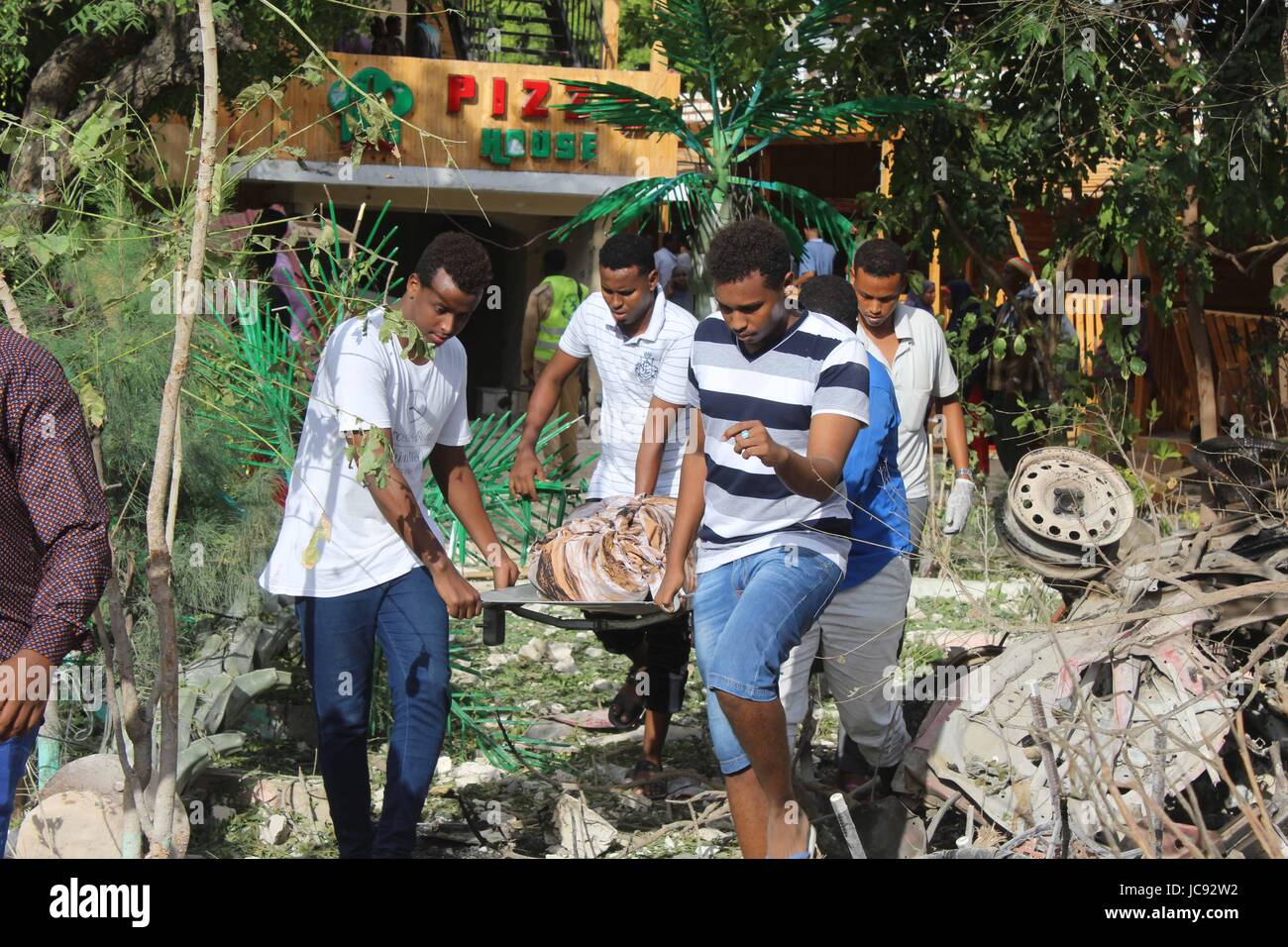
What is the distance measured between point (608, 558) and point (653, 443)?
73 cm

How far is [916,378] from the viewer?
5.84 meters

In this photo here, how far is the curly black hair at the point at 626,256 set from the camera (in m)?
5.39

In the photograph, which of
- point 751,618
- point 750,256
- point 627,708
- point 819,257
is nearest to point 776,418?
point 750,256

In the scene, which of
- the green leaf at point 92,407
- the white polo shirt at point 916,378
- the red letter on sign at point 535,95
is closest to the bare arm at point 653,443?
the white polo shirt at point 916,378

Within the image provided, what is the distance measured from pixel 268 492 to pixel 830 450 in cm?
288

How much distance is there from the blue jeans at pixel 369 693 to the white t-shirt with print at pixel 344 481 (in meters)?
0.06

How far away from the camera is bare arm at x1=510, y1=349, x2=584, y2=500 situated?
555 cm

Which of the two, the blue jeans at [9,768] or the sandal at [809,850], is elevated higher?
the blue jeans at [9,768]

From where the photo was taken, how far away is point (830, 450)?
3.91m

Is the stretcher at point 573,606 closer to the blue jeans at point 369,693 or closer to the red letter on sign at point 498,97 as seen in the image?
the blue jeans at point 369,693

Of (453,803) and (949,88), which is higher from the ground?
(949,88)

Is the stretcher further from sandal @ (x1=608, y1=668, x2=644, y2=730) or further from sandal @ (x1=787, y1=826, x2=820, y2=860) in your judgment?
sandal @ (x1=608, y1=668, x2=644, y2=730)
